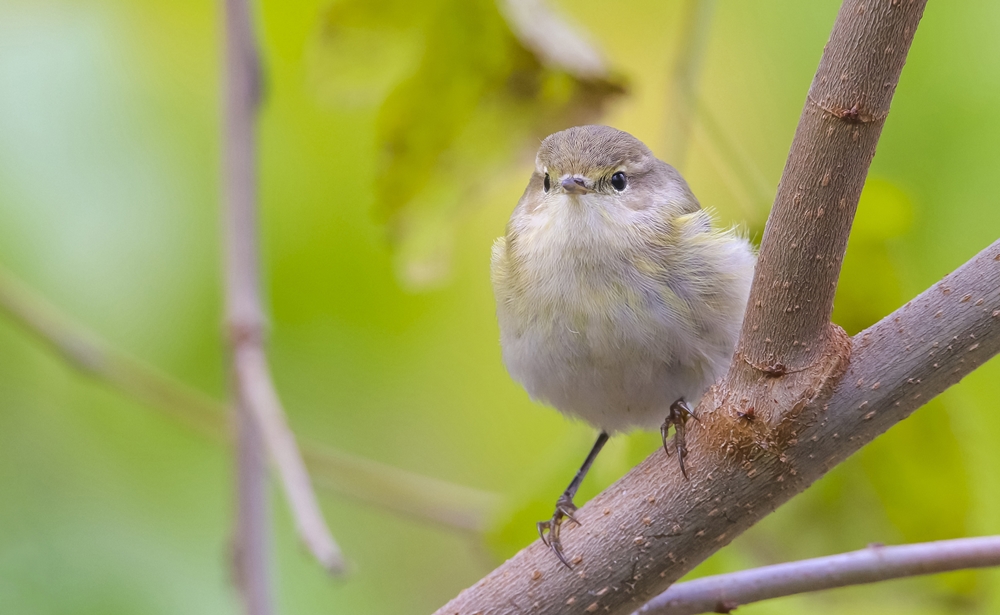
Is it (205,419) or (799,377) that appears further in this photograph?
(205,419)

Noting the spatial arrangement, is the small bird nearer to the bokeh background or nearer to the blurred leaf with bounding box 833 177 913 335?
the blurred leaf with bounding box 833 177 913 335

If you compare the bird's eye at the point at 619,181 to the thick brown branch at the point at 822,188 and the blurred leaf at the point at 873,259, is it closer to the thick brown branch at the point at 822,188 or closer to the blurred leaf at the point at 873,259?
the blurred leaf at the point at 873,259

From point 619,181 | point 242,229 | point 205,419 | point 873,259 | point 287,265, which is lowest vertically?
point 205,419

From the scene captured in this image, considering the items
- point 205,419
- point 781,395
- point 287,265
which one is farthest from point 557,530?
point 287,265

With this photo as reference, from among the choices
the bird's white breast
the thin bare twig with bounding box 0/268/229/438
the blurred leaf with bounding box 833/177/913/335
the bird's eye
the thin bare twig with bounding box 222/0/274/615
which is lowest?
the thin bare twig with bounding box 0/268/229/438

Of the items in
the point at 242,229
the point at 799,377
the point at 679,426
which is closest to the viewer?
the point at 799,377

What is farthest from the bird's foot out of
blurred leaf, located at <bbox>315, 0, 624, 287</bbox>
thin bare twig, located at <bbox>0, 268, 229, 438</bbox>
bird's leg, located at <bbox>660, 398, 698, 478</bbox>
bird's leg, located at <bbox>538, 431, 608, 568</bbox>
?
thin bare twig, located at <bbox>0, 268, 229, 438</bbox>

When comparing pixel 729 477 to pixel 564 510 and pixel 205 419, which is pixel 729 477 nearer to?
pixel 564 510
